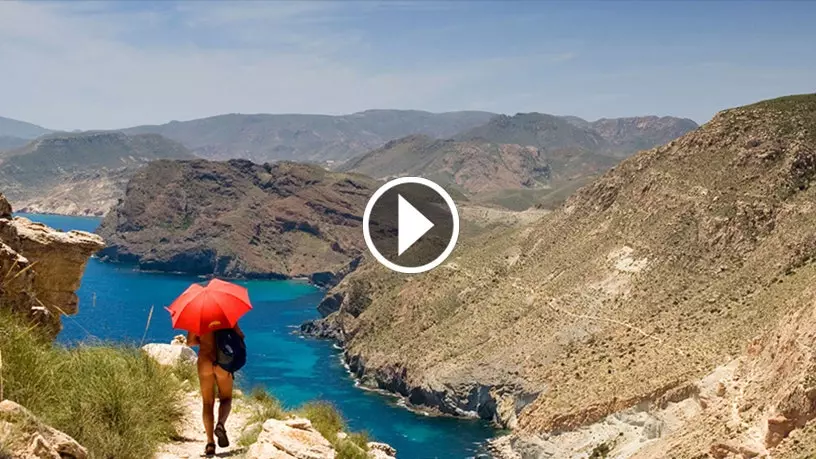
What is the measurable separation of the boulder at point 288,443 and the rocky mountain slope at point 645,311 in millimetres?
30495

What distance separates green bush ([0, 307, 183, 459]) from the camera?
1027cm

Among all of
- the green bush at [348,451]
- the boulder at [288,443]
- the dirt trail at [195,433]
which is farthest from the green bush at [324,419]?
the boulder at [288,443]

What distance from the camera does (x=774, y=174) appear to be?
262 ft

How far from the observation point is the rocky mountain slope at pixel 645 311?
152 feet

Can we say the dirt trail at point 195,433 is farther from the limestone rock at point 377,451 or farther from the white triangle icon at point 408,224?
the white triangle icon at point 408,224

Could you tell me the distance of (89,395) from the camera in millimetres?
11047

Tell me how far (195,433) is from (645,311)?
66.7 metres

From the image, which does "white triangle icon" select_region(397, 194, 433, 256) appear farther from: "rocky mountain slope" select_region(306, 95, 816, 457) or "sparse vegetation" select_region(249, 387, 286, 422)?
"rocky mountain slope" select_region(306, 95, 816, 457)

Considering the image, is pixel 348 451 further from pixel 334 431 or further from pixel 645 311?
pixel 645 311

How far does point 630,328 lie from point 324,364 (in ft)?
201

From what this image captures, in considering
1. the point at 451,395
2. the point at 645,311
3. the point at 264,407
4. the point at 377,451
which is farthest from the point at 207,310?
the point at 451,395

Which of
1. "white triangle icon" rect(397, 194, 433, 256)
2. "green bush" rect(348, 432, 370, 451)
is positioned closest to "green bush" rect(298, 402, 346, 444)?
"green bush" rect(348, 432, 370, 451)

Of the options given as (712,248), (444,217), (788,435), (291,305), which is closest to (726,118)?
(712,248)

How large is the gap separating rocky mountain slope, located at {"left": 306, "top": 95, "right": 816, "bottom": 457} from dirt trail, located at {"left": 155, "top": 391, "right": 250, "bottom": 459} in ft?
97.6
